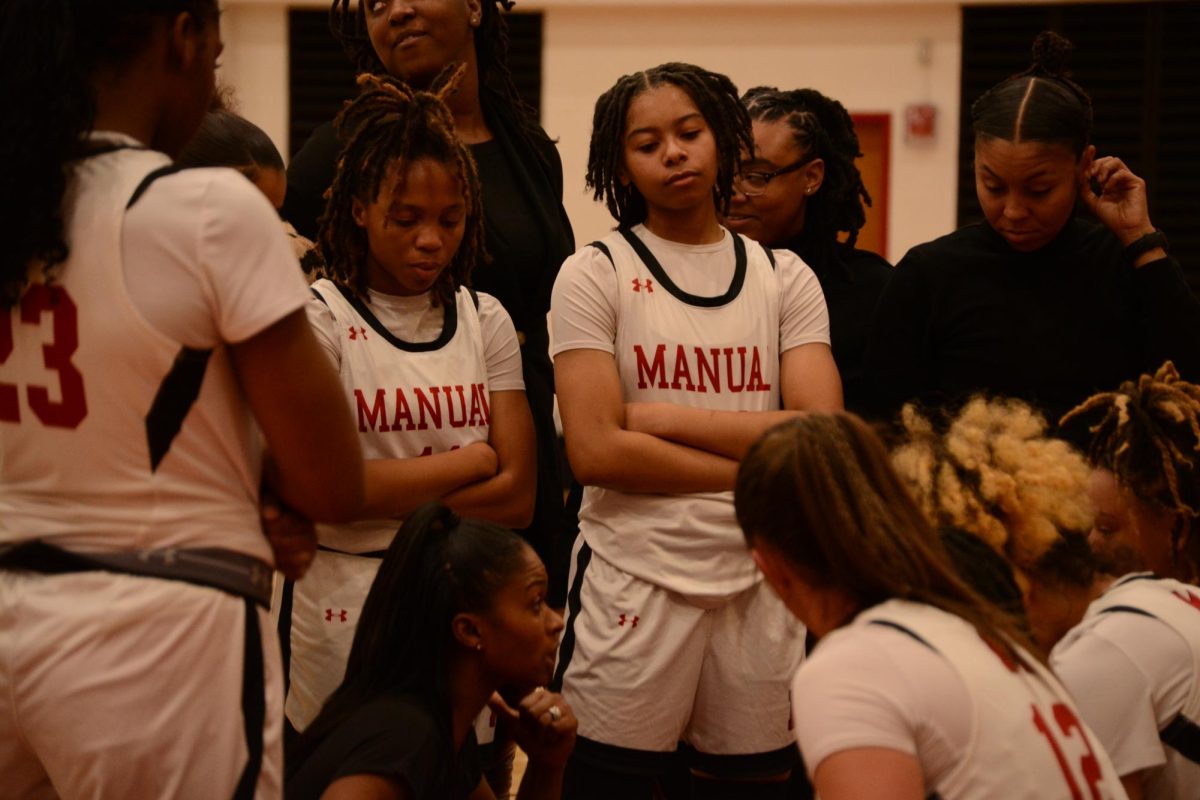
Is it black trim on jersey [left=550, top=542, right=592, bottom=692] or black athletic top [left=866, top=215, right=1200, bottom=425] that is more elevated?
black athletic top [left=866, top=215, right=1200, bottom=425]

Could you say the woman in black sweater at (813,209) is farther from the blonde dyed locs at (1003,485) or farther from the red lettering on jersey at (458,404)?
the red lettering on jersey at (458,404)

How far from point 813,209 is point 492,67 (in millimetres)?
967

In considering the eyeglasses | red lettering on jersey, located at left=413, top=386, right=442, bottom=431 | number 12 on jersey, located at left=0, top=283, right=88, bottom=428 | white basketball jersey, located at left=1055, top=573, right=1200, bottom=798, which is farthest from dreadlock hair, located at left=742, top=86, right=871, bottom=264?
number 12 on jersey, located at left=0, top=283, right=88, bottom=428

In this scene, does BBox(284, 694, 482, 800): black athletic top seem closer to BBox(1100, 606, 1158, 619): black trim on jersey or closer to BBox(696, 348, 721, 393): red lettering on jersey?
BBox(696, 348, 721, 393): red lettering on jersey

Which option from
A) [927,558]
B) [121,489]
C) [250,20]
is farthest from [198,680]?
[250,20]

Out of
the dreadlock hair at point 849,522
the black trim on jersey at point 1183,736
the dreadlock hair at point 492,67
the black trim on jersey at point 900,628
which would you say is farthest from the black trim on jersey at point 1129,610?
the dreadlock hair at point 492,67

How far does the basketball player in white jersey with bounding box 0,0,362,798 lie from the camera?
5.34 feet

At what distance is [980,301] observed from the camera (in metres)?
3.24

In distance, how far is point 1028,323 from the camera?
320cm

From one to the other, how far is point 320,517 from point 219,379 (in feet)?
0.79

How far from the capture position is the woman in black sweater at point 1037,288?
3.18m

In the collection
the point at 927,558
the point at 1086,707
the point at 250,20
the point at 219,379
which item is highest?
the point at 250,20

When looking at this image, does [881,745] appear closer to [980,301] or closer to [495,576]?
[495,576]

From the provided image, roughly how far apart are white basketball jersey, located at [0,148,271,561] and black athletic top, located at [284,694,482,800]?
71 centimetres
